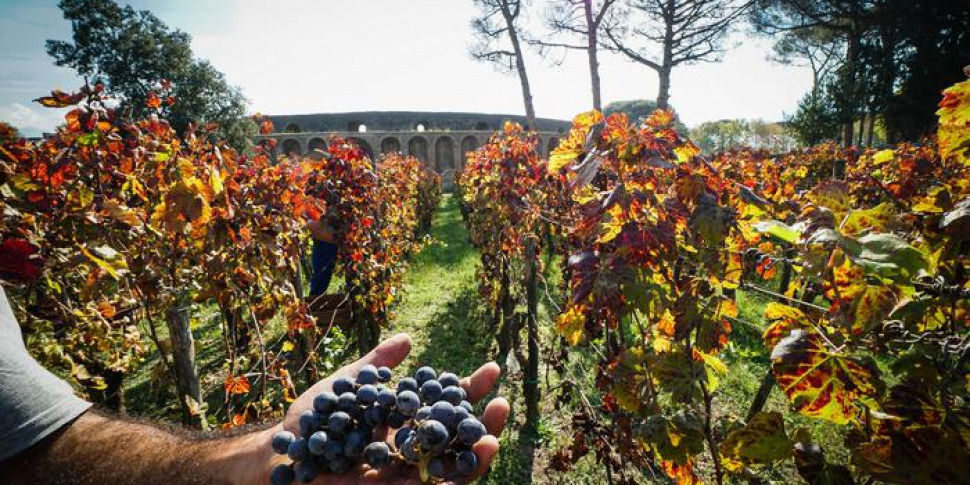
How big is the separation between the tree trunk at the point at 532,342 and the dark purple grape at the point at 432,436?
2579 millimetres

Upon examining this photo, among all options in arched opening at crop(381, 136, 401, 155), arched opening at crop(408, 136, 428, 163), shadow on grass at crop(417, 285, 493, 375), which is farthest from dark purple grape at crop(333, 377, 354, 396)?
arched opening at crop(381, 136, 401, 155)

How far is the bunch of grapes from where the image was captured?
0.96 m

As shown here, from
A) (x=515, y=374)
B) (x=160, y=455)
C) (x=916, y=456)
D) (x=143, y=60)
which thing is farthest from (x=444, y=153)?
(x=916, y=456)

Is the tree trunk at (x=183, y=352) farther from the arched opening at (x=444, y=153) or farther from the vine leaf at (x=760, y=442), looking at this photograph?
the arched opening at (x=444, y=153)

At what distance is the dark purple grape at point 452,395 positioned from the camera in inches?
45.6

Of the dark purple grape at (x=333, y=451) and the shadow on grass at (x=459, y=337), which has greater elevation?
the dark purple grape at (x=333, y=451)

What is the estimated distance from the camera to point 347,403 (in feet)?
3.60

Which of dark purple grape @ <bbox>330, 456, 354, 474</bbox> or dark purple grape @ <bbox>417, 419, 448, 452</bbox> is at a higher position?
dark purple grape @ <bbox>417, 419, 448, 452</bbox>

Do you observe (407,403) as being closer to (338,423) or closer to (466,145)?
(338,423)

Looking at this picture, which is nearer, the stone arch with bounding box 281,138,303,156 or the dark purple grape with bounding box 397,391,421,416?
the dark purple grape with bounding box 397,391,421,416

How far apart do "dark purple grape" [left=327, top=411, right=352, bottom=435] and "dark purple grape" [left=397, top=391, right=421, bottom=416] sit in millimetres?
141

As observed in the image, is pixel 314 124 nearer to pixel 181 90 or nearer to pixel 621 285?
pixel 181 90

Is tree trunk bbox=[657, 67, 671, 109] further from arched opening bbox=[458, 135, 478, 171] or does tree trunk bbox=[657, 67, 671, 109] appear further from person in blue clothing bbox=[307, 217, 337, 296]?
arched opening bbox=[458, 135, 478, 171]

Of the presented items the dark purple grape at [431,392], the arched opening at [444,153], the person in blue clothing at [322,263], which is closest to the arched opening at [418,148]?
the arched opening at [444,153]
